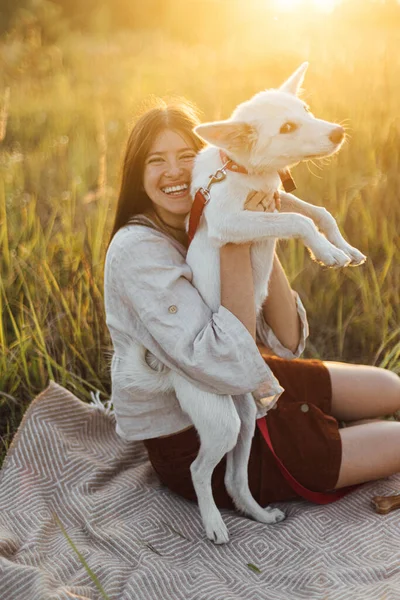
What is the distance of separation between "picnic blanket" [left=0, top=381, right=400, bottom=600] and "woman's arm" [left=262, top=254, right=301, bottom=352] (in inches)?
25.0

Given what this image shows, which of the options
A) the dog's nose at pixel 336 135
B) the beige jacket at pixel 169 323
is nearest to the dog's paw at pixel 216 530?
the beige jacket at pixel 169 323

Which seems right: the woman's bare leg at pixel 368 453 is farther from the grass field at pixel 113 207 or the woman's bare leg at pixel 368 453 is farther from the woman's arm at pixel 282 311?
the grass field at pixel 113 207

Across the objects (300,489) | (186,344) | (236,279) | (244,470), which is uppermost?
(236,279)

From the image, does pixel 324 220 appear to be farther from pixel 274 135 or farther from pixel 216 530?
pixel 216 530

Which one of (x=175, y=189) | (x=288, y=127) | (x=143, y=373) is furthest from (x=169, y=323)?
(x=288, y=127)

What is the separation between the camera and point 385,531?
215 centimetres

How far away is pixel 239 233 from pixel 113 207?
1841 millimetres

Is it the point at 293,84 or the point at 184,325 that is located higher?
the point at 293,84

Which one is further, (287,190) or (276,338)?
(276,338)

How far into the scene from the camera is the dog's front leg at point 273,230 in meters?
1.99

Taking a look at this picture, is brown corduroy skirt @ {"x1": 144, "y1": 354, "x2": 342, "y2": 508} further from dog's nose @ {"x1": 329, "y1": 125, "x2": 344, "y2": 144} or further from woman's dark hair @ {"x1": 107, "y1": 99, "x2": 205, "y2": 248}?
dog's nose @ {"x1": 329, "y1": 125, "x2": 344, "y2": 144}

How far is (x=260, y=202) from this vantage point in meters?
2.15

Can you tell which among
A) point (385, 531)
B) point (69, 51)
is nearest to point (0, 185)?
point (385, 531)

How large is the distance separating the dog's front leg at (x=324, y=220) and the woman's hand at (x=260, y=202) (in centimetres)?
19
